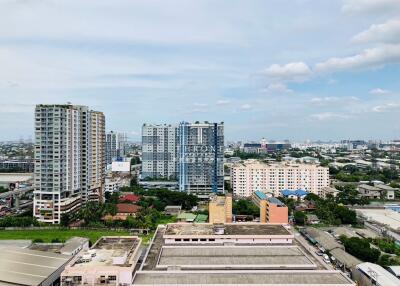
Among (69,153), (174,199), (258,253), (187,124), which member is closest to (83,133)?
(69,153)

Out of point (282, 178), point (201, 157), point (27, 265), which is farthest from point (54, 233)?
point (282, 178)

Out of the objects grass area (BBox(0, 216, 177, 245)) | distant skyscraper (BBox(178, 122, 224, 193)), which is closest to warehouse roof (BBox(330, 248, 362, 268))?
grass area (BBox(0, 216, 177, 245))

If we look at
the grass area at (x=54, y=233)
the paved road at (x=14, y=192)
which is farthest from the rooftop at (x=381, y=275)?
the paved road at (x=14, y=192)

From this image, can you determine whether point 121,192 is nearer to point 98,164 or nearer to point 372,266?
point 98,164

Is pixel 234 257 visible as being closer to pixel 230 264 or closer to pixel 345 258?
pixel 230 264

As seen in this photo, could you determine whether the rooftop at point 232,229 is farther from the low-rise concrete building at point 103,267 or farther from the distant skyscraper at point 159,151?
the distant skyscraper at point 159,151

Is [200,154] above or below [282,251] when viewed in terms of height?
above

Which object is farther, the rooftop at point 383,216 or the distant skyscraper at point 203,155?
the distant skyscraper at point 203,155
